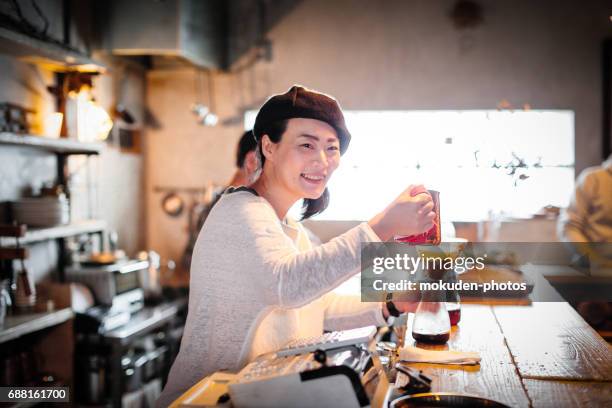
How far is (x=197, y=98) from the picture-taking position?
207 inches

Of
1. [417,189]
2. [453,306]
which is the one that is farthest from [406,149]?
[417,189]

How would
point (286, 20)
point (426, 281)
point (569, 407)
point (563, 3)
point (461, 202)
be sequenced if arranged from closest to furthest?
point (569, 407), point (426, 281), point (461, 202), point (563, 3), point (286, 20)

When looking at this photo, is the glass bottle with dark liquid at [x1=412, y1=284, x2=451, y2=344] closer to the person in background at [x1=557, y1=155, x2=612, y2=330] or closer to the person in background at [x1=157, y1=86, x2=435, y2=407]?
the person in background at [x1=157, y1=86, x2=435, y2=407]

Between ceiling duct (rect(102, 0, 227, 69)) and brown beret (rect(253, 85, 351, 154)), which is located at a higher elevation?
ceiling duct (rect(102, 0, 227, 69))

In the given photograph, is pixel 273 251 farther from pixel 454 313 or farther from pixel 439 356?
pixel 454 313

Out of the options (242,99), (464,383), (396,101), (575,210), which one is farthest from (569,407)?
(242,99)

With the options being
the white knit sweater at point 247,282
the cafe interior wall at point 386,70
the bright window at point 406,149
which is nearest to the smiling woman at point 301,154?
the white knit sweater at point 247,282

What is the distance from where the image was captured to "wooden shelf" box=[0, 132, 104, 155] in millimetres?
2885

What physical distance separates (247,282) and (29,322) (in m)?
1.84

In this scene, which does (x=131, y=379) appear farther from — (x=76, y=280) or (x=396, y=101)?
(x=396, y=101)

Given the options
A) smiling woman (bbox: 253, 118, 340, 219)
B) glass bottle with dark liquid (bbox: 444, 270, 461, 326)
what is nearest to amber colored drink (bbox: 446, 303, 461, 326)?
glass bottle with dark liquid (bbox: 444, 270, 461, 326)

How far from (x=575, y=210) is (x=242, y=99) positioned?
2831mm

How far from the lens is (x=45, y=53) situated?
316 cm

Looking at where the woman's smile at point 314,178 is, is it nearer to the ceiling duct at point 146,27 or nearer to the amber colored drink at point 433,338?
the amber colored drink at point 433,338
